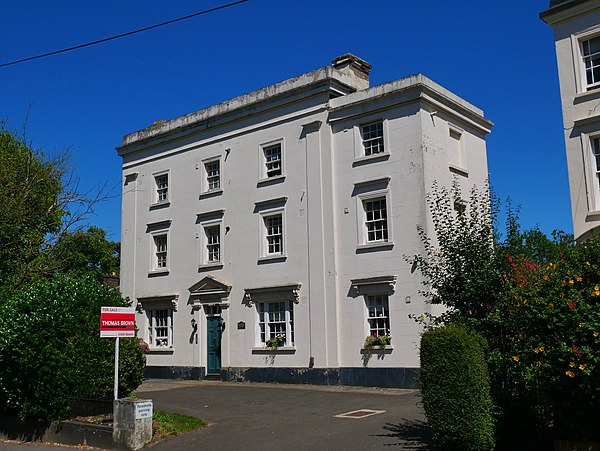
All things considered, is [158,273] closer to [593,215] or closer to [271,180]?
[271,180]

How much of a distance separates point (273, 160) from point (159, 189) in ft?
22.5

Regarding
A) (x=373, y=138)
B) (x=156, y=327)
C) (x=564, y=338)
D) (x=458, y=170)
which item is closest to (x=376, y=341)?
(x=458, y=170)

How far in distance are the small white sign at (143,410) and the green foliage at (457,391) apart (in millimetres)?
5632

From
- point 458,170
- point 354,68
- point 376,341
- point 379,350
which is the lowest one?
point 379,350

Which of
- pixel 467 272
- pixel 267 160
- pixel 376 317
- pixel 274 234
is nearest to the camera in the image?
pixel 467 272

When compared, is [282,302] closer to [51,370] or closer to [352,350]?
[352,350]

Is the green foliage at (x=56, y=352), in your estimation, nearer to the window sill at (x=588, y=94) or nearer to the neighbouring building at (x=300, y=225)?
the neighbouring building at (x=300, y=225)

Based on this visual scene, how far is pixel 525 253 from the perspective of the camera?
1188 cm

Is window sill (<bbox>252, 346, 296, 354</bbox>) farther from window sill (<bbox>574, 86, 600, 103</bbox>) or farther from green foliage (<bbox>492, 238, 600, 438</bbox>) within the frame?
green foliage (<bbox>492, 238, 600, 438</bbox>)

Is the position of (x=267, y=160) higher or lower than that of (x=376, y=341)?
higher

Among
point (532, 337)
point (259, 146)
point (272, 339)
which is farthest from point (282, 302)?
point (532, 337)

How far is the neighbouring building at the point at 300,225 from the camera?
70.7 feet

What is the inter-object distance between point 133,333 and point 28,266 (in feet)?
26.1

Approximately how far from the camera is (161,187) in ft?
96.5
